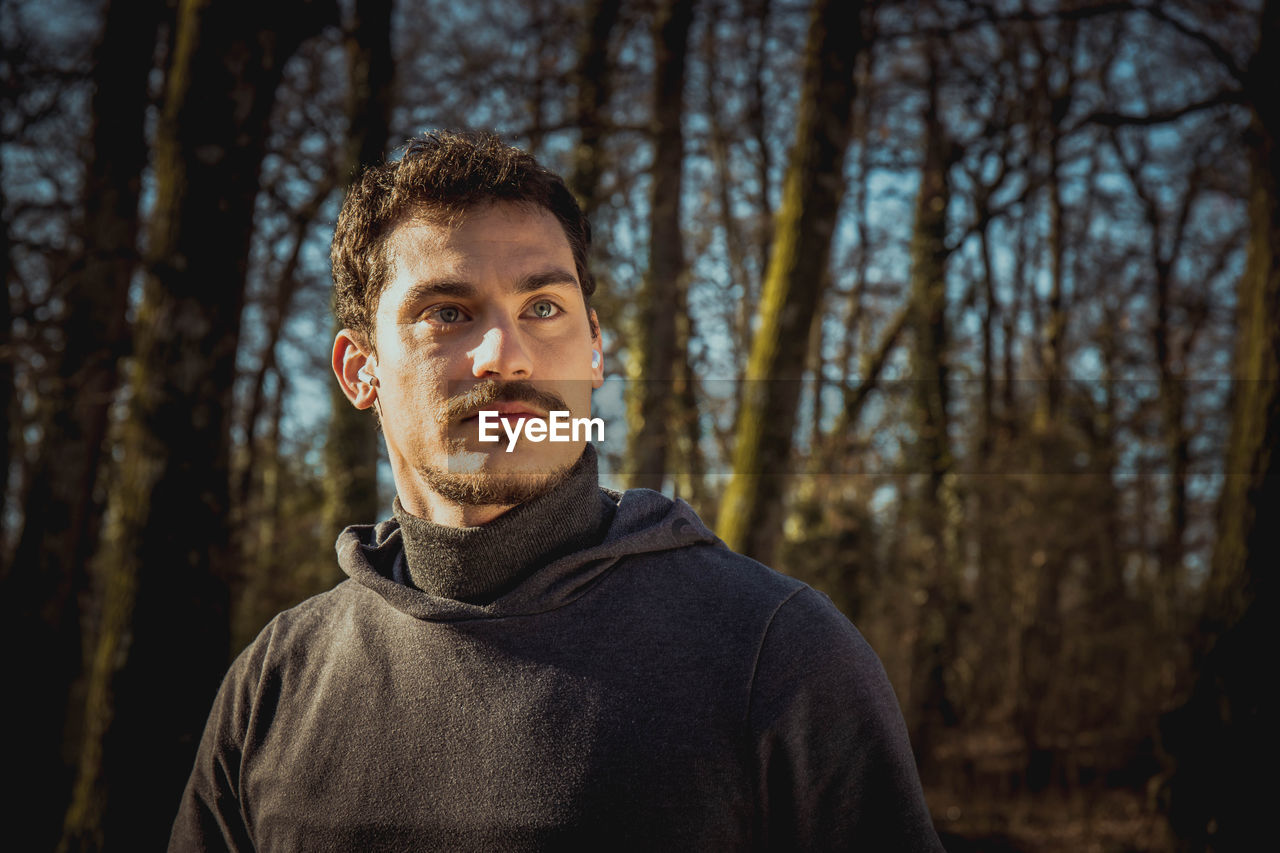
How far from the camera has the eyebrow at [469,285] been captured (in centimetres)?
196

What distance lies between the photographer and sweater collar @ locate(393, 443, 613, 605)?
6.37ft

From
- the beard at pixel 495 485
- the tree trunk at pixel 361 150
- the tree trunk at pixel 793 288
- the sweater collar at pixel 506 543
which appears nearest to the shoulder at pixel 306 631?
the sweater collar at pixel 506 543

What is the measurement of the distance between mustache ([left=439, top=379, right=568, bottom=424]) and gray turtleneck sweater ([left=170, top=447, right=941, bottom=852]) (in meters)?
0.19

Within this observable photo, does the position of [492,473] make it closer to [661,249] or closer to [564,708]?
[564,708]

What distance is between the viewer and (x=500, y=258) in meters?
1.96

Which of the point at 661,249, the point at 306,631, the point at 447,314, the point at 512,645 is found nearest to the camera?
the point at 512,645

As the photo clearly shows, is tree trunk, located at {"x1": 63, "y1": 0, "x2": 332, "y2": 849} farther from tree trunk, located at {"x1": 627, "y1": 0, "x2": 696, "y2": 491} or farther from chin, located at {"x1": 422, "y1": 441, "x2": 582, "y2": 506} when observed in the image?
tree trunk, located at {"x1": 627, "y1": 0, "x2": 696, "y2": 491}

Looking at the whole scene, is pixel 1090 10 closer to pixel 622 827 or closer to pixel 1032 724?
pixel 622 827

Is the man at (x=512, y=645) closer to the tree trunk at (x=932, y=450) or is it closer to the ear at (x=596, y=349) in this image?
the ear at (x=596, y=349)

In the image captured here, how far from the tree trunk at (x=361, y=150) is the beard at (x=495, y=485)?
21.0 ft

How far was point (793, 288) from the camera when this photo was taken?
6.55 meters

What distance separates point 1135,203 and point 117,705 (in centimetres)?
1556

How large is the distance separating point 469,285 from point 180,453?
131 inches

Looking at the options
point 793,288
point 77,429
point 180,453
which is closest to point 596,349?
point 180,453
